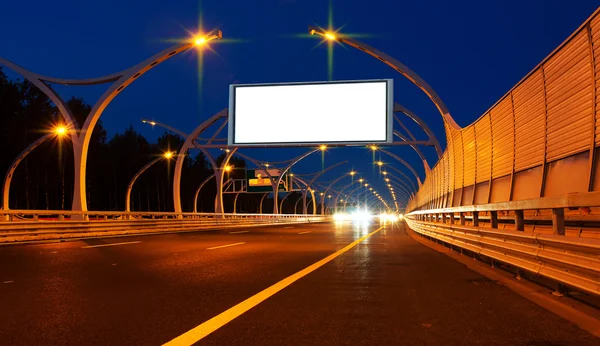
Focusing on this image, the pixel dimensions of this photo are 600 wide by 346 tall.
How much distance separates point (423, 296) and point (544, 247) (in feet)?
5.30

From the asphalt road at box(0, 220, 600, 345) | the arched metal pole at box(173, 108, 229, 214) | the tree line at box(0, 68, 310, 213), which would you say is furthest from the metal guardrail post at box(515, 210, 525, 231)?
the tree line at box(0, 68, 310, 213)

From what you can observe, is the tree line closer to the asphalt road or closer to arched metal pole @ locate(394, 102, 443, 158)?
arched metal pole @ locate(394, 102, 443, 158)

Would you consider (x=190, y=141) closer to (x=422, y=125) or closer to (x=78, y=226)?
(x=422, y=125)

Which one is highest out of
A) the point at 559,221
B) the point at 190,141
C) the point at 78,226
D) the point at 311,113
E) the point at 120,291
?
the point at 311,113

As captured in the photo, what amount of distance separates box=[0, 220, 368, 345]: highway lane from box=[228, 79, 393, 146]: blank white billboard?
774 inches

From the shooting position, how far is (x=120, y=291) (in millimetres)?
7230

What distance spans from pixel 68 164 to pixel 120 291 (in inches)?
2766

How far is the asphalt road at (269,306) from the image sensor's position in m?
4.78

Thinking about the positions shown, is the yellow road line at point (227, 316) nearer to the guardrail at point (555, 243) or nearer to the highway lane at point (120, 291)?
the highway lane at point (120, 291)

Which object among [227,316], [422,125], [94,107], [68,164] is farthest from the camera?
[68,164]

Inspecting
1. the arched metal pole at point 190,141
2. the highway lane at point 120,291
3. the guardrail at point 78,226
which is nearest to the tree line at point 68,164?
the arched metal pole at point 190,141

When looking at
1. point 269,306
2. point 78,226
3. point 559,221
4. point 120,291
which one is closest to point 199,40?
point 78,226

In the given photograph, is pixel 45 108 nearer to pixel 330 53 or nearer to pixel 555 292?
pixel 330 53

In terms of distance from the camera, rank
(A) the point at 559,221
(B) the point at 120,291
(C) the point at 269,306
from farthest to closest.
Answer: (B) the point at 120,291
(A) the point at 559,221
(C) the point at 269,306
